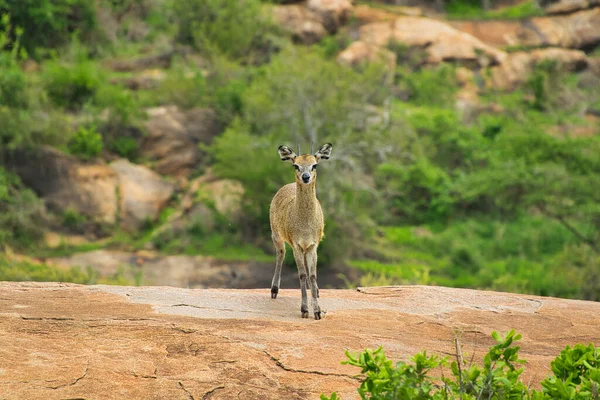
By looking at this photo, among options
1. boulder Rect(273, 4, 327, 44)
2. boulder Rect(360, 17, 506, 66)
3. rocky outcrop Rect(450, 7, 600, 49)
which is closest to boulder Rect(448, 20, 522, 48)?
rocky outcrop Rect(450, 7, 600, 49)

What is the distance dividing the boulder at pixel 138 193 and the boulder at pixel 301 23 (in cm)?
1900

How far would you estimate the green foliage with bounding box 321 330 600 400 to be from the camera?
4.79m

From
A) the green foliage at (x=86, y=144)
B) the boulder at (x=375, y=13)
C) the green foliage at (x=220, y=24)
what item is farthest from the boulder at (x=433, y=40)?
the green foliage at (x=86, y=144)

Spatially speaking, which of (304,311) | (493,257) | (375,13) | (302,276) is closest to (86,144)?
(493,257)

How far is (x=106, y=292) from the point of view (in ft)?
29.5

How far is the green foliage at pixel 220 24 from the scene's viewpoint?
41.2 metres

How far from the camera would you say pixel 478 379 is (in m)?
5.21

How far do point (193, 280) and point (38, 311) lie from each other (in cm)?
1882

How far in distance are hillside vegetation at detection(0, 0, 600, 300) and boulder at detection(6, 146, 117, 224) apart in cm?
6

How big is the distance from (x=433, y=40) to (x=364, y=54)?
5.85 meters

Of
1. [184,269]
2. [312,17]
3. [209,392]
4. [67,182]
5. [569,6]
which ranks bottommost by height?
[184,269]

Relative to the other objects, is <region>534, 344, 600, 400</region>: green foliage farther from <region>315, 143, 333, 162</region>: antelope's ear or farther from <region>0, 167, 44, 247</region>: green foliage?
<region>0, 167, 44, 247</region>: green foliage

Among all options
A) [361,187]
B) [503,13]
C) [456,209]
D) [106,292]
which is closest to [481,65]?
[503,13]

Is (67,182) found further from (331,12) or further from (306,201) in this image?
(331,12)
